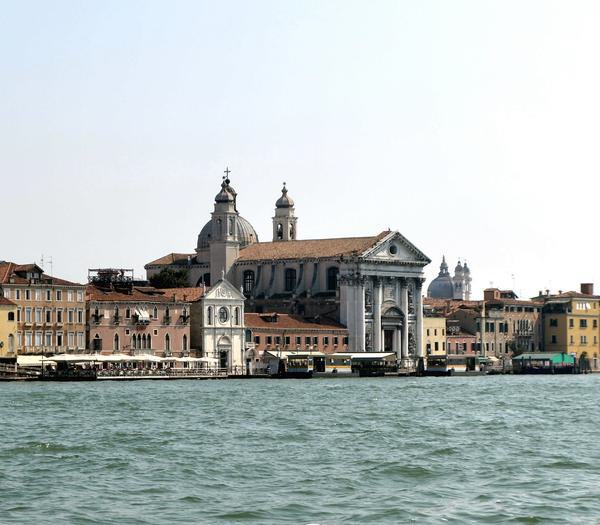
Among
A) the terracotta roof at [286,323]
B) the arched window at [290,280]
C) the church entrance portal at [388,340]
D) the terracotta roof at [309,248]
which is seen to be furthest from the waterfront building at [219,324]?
the church entrance portal at [388,340]

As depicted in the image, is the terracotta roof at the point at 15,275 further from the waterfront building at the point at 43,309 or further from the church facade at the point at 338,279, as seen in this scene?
the church facade at the point at 338,279

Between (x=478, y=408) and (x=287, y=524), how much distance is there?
115 feet

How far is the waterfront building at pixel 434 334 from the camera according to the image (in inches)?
5266

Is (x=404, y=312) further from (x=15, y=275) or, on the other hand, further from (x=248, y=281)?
(x=15, y=275)

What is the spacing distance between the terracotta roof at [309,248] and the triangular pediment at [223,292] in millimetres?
11292

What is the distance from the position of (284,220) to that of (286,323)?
20736mm

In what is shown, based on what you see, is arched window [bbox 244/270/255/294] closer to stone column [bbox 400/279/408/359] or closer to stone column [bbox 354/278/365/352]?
stone column [bbox 354/278/365/352]

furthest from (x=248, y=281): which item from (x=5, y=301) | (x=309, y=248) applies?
(x=5, y=301)

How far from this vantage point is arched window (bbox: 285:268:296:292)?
418 feet

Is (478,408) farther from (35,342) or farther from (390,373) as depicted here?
(390,373)

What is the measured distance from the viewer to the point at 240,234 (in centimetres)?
13538

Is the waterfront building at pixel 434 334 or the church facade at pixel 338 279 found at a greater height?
the church facade at pixel 338 279

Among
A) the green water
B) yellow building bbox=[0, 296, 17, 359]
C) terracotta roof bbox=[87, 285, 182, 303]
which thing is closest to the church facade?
terracotta roof bbox=[87, 285, 182, 303]

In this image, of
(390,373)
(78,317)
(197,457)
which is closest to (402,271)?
(390,373)
